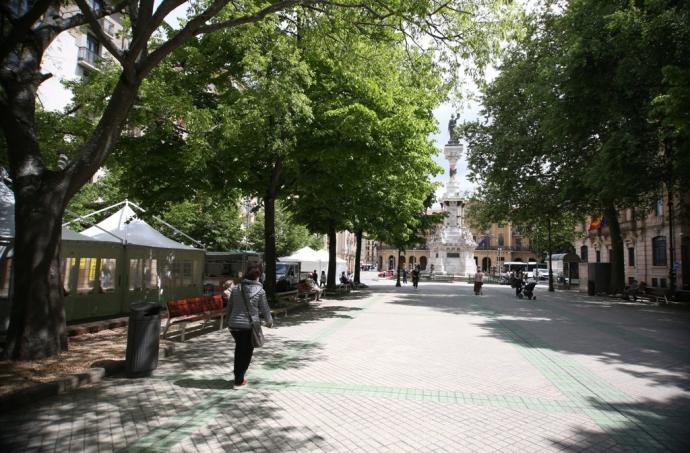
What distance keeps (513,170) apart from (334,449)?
86.6 feet

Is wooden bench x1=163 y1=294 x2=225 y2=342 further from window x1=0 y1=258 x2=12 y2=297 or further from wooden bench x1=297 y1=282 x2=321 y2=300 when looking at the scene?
wooden bench x1=297 y1=282 x2=321 y2=300

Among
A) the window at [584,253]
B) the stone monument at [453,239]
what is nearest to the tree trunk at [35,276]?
the stone monument at [453,239]

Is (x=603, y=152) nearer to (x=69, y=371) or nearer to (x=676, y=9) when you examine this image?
(x=676, y=9)

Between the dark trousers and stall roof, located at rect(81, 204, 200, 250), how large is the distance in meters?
8.95

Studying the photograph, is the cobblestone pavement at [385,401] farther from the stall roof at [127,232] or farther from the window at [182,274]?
the window at [182,274]

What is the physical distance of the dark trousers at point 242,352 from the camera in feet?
21.5

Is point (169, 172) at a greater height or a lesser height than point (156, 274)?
greater

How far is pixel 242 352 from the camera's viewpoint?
6578mm

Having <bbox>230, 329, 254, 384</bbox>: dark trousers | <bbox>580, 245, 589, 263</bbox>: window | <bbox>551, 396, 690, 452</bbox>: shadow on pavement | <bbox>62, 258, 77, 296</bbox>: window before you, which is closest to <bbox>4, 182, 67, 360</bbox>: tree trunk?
<bbox>230, 329, 254, 384</bbox>: dark trousers

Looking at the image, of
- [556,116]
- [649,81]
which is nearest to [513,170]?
[556,116]

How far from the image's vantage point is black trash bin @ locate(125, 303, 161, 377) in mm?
7008

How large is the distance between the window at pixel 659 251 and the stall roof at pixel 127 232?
33215 mm

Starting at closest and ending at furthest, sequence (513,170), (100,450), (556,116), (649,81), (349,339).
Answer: (100,450), (349,339), (649,81), (556,116), (513,170)

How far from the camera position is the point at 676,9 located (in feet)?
53.5
